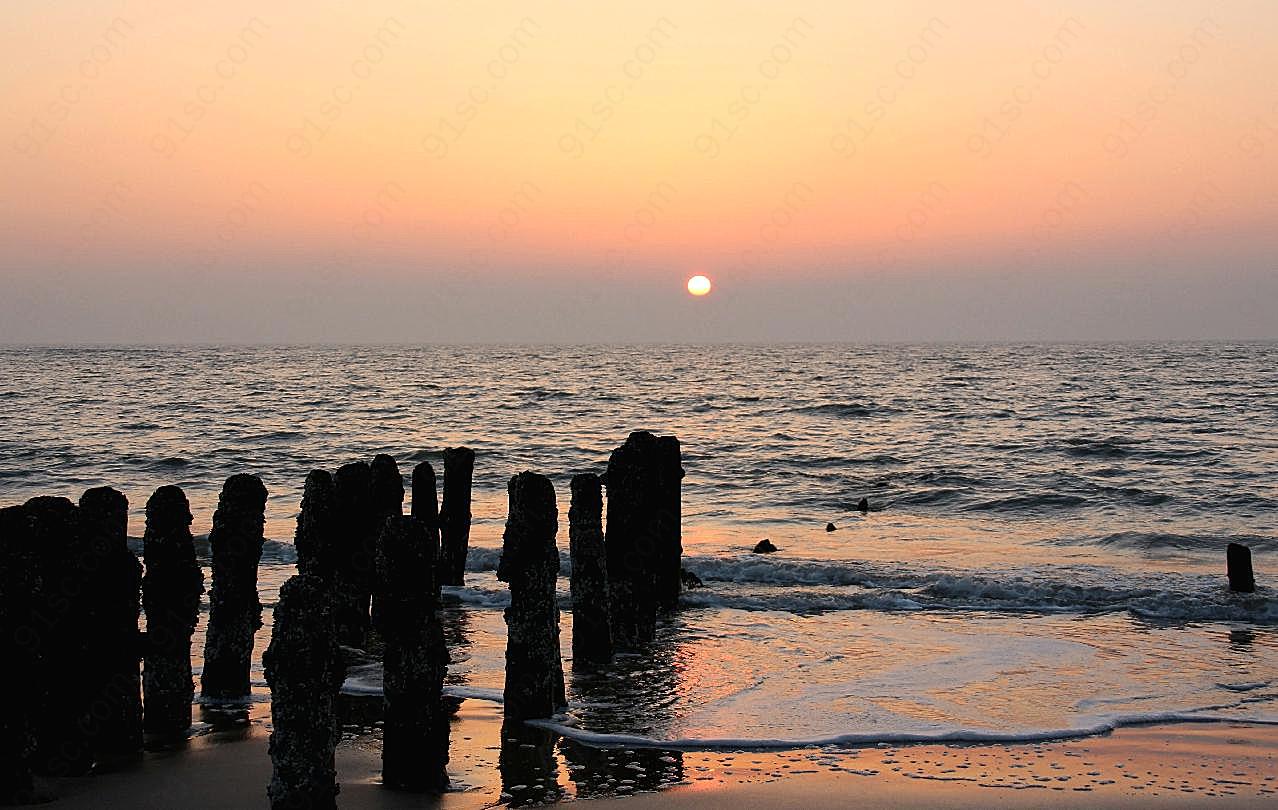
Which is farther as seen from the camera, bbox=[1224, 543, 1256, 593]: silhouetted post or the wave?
bbox=[1224, 543, 1256, 593]: silhouetted post

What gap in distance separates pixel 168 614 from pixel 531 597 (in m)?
2.71

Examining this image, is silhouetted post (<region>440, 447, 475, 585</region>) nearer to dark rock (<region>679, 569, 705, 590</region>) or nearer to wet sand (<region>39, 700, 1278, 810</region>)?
dark rock (<region>679, 569, 705, 590</region>)

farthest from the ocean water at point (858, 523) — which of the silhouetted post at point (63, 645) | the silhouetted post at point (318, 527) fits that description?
the silhouetted post at point (63, 645)

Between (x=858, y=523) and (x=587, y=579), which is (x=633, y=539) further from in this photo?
(x=858, y=523)

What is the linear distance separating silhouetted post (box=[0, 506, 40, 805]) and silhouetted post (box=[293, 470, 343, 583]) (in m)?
2.98

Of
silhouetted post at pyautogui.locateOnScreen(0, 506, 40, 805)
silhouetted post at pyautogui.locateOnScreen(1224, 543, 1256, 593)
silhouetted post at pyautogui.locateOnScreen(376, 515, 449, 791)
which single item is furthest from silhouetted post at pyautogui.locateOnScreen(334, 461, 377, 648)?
silhouetted post at pyautogui.locateOnScreen(1224, 543, 1256, 593)

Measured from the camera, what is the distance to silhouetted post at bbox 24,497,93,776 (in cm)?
809

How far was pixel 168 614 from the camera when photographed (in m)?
9.31

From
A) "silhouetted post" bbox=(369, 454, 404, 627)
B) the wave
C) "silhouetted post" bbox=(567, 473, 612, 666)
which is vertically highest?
"silhouetted post" bbox=(369, 454, 404, 627)

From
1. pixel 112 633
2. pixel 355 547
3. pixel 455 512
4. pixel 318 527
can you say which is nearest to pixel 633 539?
pixel 355 547

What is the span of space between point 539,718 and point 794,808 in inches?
101

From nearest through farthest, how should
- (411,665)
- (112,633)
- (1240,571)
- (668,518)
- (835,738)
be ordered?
(411,665), (112,633), (835,738), (668,518), (1240,571)

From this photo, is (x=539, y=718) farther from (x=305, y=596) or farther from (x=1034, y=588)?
(x=1034, y=588)

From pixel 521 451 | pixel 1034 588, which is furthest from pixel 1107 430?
pixel 1034 588
